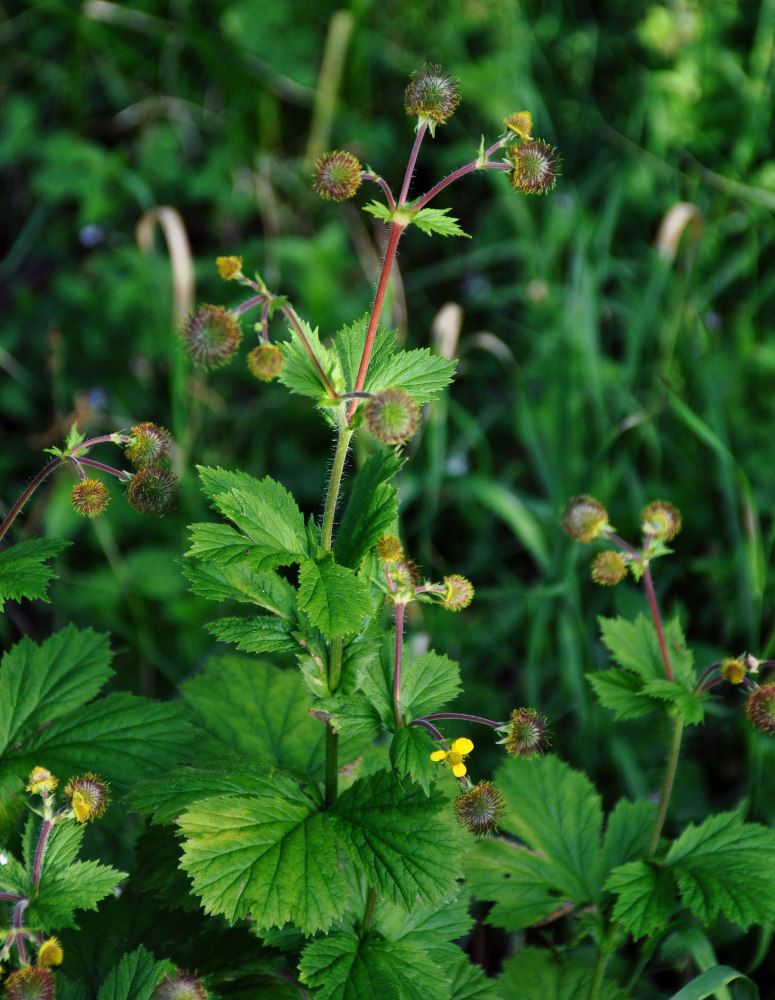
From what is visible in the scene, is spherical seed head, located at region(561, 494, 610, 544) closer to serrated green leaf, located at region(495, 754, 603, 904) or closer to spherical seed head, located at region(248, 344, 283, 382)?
serrated green leaf, located at region(495, 754, 603, 904)

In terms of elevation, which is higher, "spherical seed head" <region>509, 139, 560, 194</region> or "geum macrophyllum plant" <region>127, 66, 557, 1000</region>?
"spherical seed head" <region>509, 139, 560, 194</region>

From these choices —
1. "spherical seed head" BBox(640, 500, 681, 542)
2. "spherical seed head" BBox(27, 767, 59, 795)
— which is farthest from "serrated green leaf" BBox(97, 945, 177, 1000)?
"spherical seed head" BBox(640, 500, 681, 542)

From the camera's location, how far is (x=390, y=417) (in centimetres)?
124

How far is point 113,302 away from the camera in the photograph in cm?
376

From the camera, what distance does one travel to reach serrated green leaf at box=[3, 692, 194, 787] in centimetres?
166

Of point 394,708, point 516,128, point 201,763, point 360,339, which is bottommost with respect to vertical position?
point 201,763

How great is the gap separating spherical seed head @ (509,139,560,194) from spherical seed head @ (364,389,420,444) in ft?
1.30

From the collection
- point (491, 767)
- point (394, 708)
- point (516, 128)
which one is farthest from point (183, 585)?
point (516, 128)

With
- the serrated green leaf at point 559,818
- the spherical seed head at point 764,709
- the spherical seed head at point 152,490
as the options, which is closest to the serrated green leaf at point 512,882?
the serrated green leaf at point 559,818

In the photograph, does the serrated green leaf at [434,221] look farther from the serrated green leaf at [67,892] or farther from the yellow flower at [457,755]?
the serrated green leaf at [67,892]

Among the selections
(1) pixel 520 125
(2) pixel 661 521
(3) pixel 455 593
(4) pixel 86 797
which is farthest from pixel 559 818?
(1) pixel 520 125

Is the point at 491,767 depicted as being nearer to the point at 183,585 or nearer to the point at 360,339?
the point at 183,585

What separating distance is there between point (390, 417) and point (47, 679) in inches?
36.9

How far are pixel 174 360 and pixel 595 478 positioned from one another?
1.46 m
